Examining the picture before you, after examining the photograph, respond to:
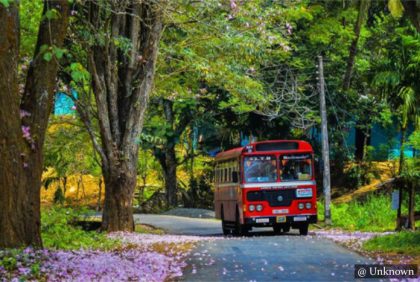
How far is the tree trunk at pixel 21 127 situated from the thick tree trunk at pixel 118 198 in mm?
9283

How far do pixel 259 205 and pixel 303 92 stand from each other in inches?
581

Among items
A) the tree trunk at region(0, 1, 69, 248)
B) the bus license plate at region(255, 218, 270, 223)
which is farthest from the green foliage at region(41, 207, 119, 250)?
the bus license plate at region(255, 218, 270, 223)

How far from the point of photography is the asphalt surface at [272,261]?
11102mm

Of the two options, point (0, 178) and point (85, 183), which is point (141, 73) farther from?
point (85, 183)

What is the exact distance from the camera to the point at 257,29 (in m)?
22.0

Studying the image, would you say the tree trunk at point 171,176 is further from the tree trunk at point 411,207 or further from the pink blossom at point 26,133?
the pink blossom at point 26,133

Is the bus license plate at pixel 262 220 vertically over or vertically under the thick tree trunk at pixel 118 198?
under

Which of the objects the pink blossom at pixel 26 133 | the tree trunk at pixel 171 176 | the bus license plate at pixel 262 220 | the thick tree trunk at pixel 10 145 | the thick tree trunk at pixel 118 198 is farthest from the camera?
the tree trunk at pixel 171 176

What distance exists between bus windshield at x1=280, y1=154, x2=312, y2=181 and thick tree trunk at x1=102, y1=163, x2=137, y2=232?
485 cm

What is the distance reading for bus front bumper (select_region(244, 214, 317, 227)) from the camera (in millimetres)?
21766

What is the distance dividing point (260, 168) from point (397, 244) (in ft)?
22.7

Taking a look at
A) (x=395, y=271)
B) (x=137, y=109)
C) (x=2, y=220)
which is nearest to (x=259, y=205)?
(x=137, y=109)

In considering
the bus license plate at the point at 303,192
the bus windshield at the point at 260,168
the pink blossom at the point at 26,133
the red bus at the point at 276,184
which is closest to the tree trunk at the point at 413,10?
the pink blossom at the point at 26,133

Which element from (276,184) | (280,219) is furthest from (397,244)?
(276,184)
